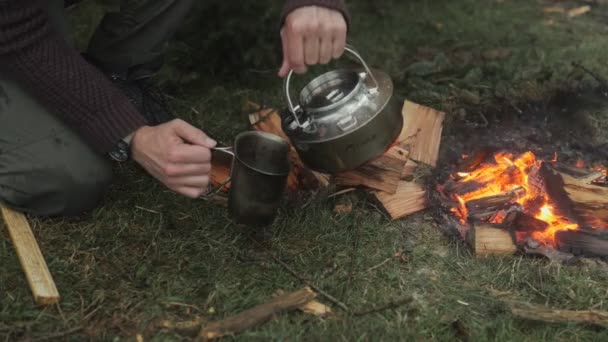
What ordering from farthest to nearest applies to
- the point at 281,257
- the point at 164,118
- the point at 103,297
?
the point at 164,118 → the point at 281,257 → the point at 103,297

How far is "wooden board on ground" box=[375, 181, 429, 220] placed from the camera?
10.3 feet

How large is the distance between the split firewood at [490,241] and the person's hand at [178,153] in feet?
4.52

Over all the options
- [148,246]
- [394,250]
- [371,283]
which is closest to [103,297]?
[148,246]

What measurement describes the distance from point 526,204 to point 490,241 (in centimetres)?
40

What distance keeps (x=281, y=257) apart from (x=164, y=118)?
1.31 m

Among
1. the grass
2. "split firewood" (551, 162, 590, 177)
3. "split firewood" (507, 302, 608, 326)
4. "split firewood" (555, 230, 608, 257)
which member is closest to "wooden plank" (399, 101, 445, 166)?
the grass

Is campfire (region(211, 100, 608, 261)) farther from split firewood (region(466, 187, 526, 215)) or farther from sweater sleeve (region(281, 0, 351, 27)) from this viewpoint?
sweater sleeve (region(281, 0, 351, 27))

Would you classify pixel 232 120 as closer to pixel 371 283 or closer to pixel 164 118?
pixel 164 118

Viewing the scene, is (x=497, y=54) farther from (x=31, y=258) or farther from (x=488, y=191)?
(x=31, y=258)

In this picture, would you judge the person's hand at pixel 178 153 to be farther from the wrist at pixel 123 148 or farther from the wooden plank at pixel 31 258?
the wooden plank at pixel 31 258

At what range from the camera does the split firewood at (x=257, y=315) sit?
239 cm

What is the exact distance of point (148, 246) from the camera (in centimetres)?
289

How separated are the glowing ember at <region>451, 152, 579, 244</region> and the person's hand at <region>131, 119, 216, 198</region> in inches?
58.0

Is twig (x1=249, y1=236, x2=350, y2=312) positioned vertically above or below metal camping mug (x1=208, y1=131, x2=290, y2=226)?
below
